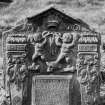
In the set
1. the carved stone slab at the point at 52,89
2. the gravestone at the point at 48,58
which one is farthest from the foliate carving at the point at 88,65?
the carved stone slab at the point at 52,89

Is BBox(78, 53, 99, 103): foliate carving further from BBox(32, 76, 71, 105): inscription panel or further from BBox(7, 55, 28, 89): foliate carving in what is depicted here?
BBox(7, 55, 28, 89): foliate carving

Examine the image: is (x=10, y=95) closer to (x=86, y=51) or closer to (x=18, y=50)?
(x=18, y=50)

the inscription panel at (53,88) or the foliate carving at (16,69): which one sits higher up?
the foliate carving at (16,69)

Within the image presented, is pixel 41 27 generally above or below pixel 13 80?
above

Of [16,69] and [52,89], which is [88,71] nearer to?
[52,89]

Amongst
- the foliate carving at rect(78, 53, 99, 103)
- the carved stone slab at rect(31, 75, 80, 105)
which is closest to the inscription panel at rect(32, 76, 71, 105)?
the carved stone slab at rect(31, 75, 80, 105)

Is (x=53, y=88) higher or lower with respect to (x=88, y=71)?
lower

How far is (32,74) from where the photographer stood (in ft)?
17.7

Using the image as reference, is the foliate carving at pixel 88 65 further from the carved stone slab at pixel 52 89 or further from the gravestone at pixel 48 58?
the carved stone slab at pixel 52 89

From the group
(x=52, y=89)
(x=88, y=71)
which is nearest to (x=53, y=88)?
(x=52, y=89)

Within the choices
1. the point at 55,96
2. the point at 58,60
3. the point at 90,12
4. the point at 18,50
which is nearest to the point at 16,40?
the point at 18,50

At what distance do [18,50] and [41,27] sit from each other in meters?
0.60

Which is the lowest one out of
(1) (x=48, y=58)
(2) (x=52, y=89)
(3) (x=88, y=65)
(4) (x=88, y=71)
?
(2) (x=52, y=89)

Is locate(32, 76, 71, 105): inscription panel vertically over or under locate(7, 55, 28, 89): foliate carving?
under
